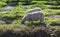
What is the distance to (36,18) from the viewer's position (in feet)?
61.9

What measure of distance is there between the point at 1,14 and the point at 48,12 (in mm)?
4590

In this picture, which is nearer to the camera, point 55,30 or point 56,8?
point 55,30

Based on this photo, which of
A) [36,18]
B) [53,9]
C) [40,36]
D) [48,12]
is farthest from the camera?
[53,9]

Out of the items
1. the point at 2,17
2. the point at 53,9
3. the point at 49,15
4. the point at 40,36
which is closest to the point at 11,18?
the point at 2,17

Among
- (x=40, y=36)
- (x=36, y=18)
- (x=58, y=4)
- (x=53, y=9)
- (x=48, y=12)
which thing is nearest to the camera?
(x=40, y=36)

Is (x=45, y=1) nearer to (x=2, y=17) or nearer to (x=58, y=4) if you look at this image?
(x=58, y=4)

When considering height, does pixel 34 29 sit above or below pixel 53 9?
above

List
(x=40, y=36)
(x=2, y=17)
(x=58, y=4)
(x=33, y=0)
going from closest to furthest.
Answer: (x=40, y=36) → (x=2, y=17) → (x=58, y=4) → (x=33, y=0)

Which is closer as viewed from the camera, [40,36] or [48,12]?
[40,36]

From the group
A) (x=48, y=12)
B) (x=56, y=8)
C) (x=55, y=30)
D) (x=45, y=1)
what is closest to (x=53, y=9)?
(x=56, y=8)

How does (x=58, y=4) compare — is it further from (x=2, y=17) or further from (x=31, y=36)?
(x=31, y=36)

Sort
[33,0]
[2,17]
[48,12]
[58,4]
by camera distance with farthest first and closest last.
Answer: [33,0] < [58,4] < [48,12] < [2,17]

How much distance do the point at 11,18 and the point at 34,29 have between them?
7497mm

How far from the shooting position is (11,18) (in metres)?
22.1
